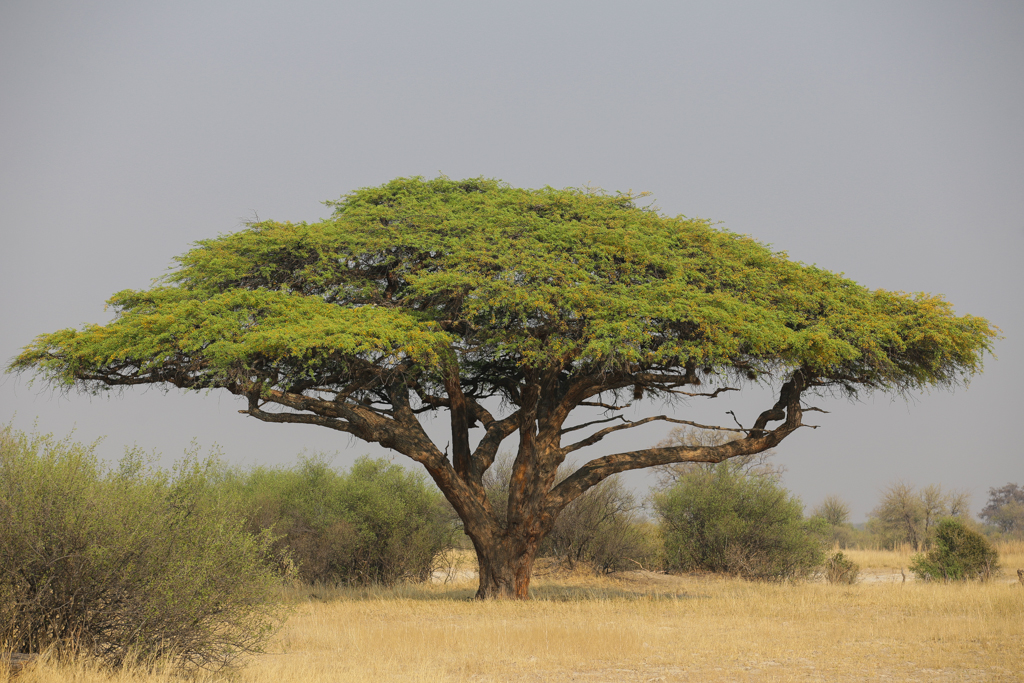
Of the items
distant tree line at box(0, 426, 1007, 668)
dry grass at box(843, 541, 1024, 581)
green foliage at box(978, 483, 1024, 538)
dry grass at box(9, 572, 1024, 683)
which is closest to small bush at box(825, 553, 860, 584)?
distant tree line at box(0, 426, 1007, 668)

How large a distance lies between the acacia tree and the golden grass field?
2902 mm

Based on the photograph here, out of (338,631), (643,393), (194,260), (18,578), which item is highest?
(194,260)

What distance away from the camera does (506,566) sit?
16.9 metres

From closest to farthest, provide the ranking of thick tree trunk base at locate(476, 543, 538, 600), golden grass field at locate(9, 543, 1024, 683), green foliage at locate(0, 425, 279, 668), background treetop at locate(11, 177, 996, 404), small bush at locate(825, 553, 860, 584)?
green foliage at locate(0, 425, 279, 668)
golden grass field at locate(9, 543, 1024, 683)
background treetop at locate(11, 177, 996, 404)
thick tree trunk base at locate(476, 543, 538, 600)
small bush at locate(825, 553, 860, 584)

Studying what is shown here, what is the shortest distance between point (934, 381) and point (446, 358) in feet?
34.4

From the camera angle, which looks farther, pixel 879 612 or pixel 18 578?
pixel 879 612

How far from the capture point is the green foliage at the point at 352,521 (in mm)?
21703

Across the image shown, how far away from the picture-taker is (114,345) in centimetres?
1395

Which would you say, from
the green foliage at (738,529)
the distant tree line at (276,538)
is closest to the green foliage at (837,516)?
the distant tree line at (276,538)

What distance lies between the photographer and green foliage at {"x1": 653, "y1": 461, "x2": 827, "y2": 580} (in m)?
24.2

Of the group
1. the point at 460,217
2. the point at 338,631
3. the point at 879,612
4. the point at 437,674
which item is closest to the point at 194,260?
the point at 460,217

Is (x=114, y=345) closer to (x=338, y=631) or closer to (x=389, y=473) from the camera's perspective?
(x=338, y=631)

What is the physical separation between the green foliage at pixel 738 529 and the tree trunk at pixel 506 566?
373 inches

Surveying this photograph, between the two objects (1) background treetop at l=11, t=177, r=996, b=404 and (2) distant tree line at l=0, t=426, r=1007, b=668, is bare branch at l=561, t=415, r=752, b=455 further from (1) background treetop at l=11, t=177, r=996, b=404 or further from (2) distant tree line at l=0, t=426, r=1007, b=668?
(2) distant tree line at l=0, t=426, r=1007, b=668
